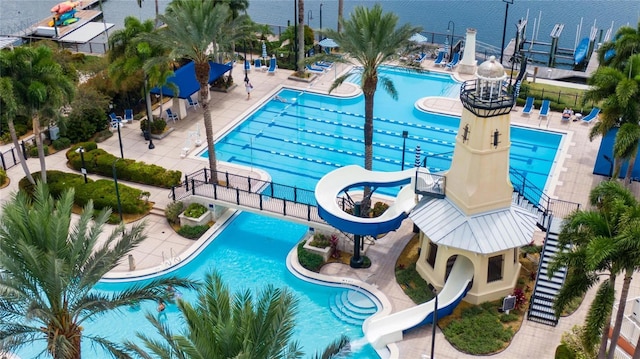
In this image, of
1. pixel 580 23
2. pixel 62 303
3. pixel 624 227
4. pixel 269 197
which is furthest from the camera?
pixel 580 23

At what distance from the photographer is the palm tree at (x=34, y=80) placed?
2916 centimetres

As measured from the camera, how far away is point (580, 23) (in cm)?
6450

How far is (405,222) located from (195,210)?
9.70 metres

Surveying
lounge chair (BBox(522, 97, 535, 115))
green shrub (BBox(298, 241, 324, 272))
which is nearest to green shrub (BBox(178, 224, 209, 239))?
green shrub (BBox(298, 241, 324, 272))

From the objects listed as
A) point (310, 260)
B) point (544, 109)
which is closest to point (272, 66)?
point (544, 109)

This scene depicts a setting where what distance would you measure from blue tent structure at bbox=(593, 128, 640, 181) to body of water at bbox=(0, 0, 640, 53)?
2955 centimetres

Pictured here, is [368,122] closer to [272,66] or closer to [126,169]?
[126,169]

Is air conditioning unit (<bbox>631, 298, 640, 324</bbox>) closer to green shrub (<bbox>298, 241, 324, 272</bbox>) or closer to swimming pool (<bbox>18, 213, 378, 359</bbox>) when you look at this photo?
swimming pool (<bbox>18, 213, 378, 359</bbox>)

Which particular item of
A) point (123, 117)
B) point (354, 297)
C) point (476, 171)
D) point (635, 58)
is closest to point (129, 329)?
point (354, 297)

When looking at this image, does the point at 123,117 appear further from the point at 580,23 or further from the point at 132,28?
the point at 580,23

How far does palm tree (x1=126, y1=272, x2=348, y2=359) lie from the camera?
15.1 metres

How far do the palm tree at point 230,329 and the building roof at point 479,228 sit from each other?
953 cm

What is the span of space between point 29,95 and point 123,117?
42.2 feet

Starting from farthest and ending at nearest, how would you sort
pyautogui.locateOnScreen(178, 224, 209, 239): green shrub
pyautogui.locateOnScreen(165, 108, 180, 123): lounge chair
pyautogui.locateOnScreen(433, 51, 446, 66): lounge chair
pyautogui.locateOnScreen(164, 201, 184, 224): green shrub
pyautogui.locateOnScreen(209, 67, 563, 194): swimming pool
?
pyautogui.locateOnScreen(433, 51, 446, 66): lounge chair
pyautogui.locateOnScreen(165, 108, 180, 123): lounge chair
pyautogui.locateOnScreen(209, 67, 563, 194): swimming pool
pyautogui.locateOnScreen(164, 201, 184, 224): green shrub
pyautogui.locateOnScreen(178, 224, 209, 239): green shrub
